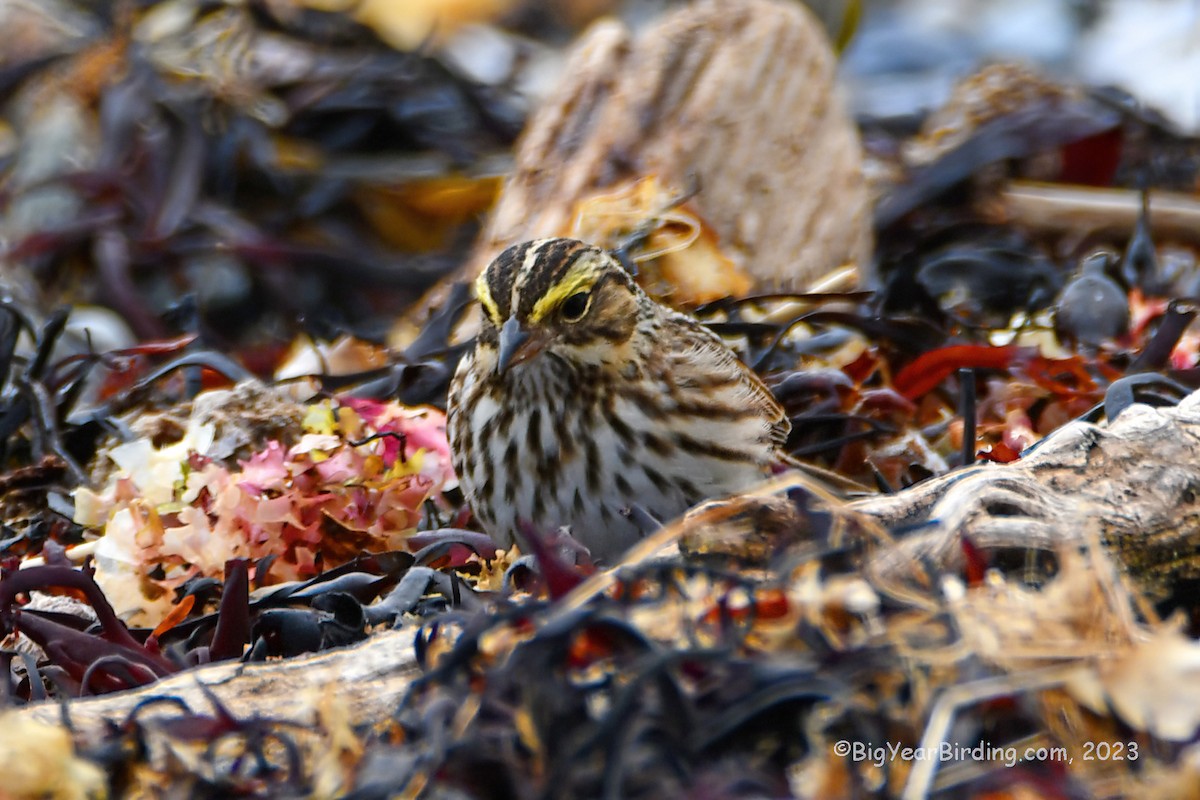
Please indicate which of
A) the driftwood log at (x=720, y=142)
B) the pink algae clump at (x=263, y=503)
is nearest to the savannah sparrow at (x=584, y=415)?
the pink algae clump at (x=263, y=503)

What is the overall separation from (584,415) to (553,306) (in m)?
0.25

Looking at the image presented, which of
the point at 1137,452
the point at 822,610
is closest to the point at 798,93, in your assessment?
the point at 1137,452

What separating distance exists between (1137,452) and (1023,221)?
3549mm

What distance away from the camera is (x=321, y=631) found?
8.82 ft

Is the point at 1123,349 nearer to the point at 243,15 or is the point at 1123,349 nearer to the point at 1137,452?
the point at 1137,452

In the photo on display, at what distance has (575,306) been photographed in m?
3.28

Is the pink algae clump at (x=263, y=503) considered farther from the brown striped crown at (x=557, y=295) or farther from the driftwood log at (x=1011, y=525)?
the driftwood log at (x=1011, y=525)

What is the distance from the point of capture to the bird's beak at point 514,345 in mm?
3107

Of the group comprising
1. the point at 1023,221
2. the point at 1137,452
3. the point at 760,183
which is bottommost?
the point at 1023,221

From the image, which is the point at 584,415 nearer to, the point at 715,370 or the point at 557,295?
the point at 557,295

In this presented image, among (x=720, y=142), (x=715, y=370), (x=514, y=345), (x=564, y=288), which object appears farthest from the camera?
(x=720, y=142)

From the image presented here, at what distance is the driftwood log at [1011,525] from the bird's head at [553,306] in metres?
0.94

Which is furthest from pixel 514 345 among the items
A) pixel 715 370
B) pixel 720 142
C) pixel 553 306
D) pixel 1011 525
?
pixel 720 142

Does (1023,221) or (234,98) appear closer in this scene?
(1023,221)
